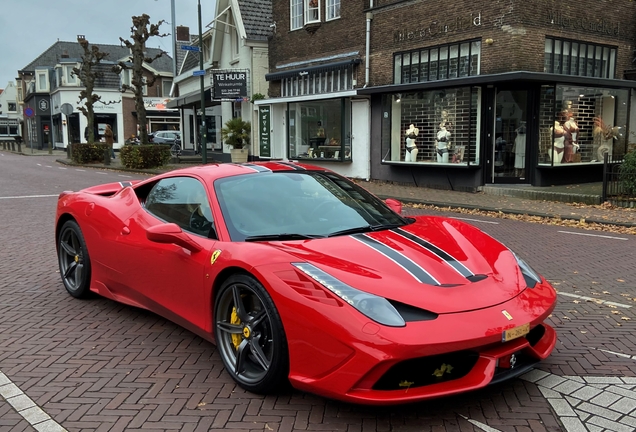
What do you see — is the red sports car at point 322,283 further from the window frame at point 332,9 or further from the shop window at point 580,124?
the window frame at point 332,9

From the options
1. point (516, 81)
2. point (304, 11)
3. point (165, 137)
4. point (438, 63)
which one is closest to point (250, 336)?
point (516, 81)

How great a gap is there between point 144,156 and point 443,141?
14.3m

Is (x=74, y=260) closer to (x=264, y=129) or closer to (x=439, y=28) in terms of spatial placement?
(x=439, y=28)

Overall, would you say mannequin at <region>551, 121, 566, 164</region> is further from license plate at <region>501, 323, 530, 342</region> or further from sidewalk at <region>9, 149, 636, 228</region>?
license plate at <region>501, 323, 530, 342</region>

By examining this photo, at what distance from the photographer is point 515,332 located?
3.05 meters

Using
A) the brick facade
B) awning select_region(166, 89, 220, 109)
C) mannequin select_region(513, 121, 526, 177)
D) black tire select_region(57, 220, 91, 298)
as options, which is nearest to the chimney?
awning select_region(166, 89, 220, 109)

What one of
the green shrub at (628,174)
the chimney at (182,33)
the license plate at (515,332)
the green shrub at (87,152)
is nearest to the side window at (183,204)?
the license plate at (515,332)

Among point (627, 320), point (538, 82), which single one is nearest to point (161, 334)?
point (627, 320)

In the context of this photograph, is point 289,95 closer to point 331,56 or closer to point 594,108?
point 331,56

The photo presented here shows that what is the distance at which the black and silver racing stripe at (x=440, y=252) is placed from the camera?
11.2 feet

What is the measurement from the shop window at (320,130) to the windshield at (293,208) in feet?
54.1

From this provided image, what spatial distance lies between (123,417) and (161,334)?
1375mm

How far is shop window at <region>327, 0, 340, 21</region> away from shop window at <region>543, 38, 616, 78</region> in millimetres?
8139

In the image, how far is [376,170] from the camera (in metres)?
19.9
